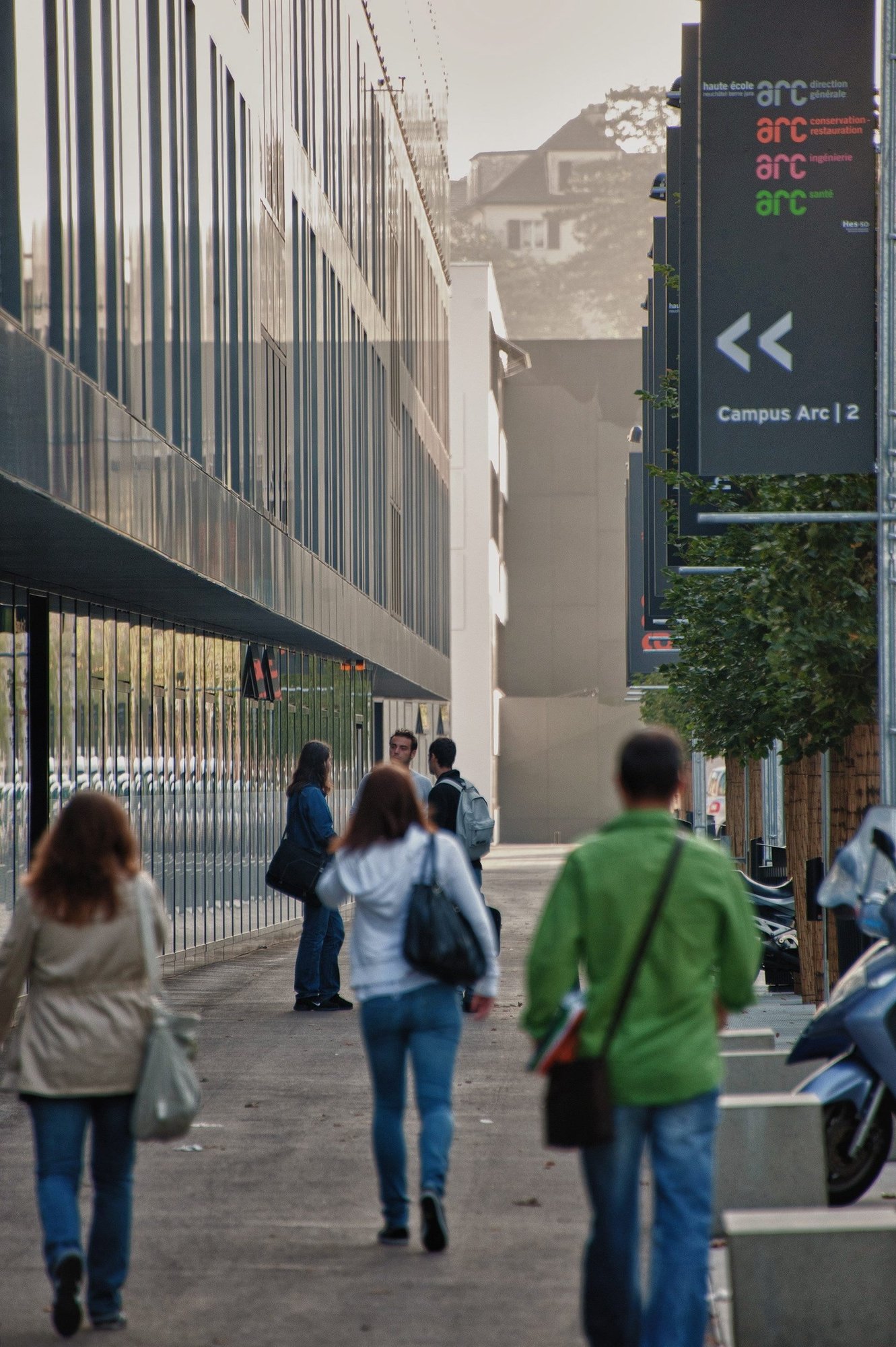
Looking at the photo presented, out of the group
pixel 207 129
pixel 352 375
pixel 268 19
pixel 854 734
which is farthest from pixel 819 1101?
pixel 352 375

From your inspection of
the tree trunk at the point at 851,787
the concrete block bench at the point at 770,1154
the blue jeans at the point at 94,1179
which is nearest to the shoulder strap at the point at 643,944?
the blue jeans at the point at 94,1179

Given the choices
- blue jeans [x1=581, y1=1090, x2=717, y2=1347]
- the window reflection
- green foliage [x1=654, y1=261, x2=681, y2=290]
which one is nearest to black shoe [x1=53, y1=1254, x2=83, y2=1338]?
blue jeans [x1=581, y1=1090, x2=717, y2=1347]

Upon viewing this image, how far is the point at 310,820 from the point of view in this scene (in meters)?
13.1

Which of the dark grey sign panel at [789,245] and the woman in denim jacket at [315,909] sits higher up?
the dark grey sign panel at [789,245]

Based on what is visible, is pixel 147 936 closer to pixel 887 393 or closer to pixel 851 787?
pixel 887 393

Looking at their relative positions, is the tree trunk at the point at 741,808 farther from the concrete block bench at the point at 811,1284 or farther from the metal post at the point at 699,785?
the concrete block bench at the point at 811,1284

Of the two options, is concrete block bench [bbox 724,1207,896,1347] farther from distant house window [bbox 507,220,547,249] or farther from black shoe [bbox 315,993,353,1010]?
distant house window [bbox 507,220,547,249]

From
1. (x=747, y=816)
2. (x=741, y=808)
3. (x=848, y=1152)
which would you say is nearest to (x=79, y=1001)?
(x=848, y=1152)

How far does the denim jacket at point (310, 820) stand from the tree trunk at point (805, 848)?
334 centimetres

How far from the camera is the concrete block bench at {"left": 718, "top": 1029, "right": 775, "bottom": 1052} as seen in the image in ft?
28.2

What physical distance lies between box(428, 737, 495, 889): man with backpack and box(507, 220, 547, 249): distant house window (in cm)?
8500

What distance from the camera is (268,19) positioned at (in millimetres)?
21250

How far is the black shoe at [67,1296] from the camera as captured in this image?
5.53 m

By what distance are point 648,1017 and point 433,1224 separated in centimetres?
231
